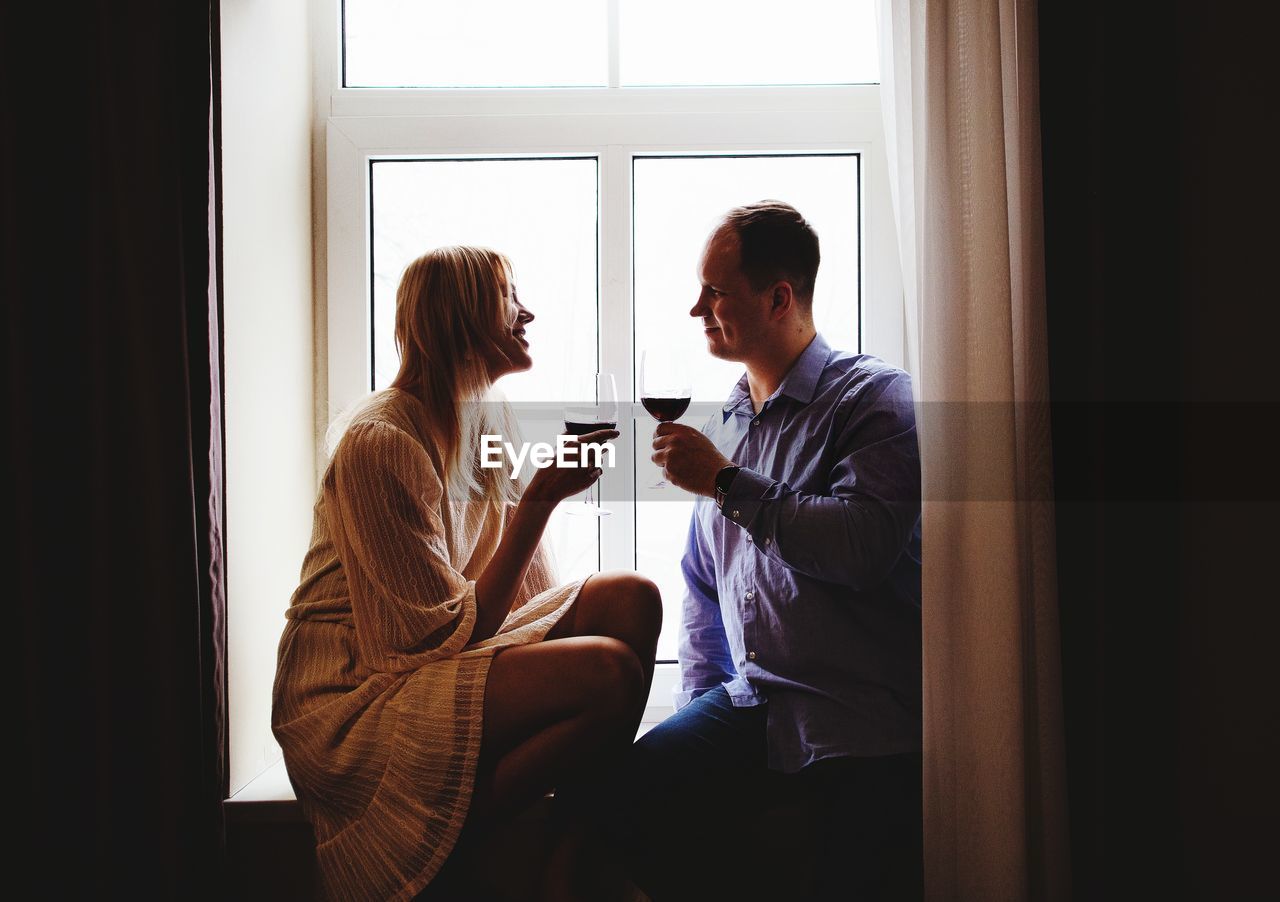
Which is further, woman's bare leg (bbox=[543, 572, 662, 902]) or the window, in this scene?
the window

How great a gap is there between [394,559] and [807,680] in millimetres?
690

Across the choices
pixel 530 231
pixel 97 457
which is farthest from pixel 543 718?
pixel 530 231

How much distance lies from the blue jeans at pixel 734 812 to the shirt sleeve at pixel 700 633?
20cm

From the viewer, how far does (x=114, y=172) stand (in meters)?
1.36

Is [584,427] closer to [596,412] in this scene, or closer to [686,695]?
[596,412]

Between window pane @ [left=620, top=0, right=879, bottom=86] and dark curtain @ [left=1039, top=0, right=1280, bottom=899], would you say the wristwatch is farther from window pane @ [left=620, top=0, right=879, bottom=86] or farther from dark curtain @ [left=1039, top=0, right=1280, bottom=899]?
window pane @ [left=620, top=0, right=879, bottom=86]

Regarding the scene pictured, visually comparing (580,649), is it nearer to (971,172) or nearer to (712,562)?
(712,562)

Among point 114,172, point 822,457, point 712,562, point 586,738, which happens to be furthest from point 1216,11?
point 114,172

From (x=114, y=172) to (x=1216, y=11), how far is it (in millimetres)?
1573

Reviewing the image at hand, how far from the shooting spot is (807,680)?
1.44 metres

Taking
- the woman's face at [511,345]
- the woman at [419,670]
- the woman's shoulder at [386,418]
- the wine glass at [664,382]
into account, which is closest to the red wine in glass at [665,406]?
the wine glass at [664,382]

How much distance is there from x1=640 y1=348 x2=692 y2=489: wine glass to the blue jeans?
464mm

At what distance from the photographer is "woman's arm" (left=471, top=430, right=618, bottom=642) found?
1.42 metres

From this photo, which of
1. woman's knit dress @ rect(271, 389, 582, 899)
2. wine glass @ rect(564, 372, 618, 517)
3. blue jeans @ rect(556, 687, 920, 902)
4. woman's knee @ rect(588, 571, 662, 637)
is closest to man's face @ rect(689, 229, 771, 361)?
wine glass @ rect(564, 372, 618, 517)
